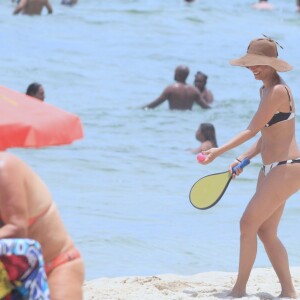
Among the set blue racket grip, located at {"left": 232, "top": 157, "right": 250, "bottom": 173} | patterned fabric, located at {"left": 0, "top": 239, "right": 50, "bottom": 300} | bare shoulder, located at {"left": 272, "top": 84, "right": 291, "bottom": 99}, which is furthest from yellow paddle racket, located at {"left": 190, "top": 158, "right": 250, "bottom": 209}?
patterned fabric, located at {"left": 0, "top": 239, "right": 50, "bottom": 300}

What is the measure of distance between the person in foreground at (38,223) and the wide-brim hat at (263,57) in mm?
2033

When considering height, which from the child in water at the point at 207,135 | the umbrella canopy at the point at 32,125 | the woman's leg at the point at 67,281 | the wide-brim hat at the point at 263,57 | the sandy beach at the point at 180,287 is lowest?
the child in water at the point at 207,135

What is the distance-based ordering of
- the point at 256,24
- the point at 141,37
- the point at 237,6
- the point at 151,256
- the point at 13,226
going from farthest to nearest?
the point at 237,6 → the point at 256,24 → the point at 141,37 → the point at 151,256 → the point at 13,226

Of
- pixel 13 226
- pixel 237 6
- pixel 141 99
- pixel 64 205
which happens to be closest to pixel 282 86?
pixel 13 226

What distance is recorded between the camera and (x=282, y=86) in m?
5.85

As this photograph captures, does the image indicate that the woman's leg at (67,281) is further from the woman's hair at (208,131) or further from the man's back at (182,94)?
the man's back at (182,94)

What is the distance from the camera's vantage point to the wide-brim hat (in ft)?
19.2

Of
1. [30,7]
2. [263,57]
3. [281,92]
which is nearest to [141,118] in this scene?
[30,7]

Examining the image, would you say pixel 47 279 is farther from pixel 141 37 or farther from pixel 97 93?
pixel 141 37

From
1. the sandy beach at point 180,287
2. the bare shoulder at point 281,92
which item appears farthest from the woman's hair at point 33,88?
the bare shoulder at point 281,92

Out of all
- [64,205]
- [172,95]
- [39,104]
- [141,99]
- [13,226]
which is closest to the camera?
[13,226]

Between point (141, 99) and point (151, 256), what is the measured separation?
9133 mm

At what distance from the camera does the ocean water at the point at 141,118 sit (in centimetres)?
870

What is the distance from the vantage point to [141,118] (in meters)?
15.6
